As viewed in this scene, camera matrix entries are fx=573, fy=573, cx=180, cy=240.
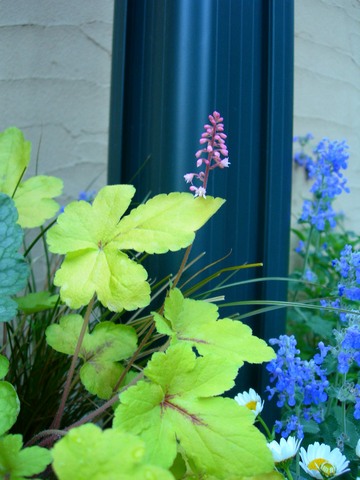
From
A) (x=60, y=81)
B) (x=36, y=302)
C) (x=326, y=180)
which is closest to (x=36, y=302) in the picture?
(x=36, y=302)

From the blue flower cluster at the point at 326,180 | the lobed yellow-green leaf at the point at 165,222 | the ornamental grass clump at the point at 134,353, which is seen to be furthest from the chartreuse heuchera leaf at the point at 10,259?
the blue flower cluster at the point at 326,180

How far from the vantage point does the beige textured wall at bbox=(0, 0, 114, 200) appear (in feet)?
4.95

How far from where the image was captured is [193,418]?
552mm

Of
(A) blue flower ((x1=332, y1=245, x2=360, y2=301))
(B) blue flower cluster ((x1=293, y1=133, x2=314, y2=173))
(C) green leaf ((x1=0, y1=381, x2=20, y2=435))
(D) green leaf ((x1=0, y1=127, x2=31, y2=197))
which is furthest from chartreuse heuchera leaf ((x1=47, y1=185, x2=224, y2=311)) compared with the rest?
(B) blue flower cluster ((x1=293, y1=133, x2=314, y2=173))

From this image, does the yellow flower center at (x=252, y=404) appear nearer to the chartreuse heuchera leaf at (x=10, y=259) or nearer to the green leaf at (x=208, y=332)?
the green leaf at (x=208, y=332)

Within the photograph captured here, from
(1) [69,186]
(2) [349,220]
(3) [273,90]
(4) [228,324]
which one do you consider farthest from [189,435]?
(2) [349,220]

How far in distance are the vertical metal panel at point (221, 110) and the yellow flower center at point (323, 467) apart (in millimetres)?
331

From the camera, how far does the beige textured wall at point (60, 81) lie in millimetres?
1508

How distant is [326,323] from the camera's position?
1.44m

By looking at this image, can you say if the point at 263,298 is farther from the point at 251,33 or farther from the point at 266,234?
the point at 251,33

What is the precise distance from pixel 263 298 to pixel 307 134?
118 cm

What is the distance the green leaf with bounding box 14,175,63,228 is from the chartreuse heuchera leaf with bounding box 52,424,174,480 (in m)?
0.43

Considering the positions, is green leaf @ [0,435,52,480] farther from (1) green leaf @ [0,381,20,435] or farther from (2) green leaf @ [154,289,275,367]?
(2) green leaf @ [154,289,275,367]

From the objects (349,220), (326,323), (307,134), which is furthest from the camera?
(349,220)
